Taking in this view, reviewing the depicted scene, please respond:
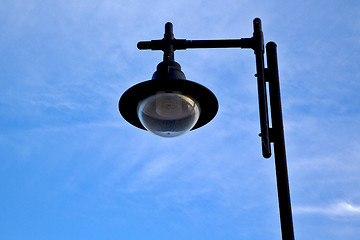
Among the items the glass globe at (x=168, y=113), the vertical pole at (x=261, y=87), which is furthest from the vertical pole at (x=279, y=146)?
the glass globe at (x=168, y=113)

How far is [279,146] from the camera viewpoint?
3.39 metres

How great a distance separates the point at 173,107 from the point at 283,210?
133 centimetres

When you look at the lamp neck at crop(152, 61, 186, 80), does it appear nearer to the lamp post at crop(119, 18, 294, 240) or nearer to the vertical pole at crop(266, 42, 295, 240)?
the lamp post at crop(119, 18, 294, 240)

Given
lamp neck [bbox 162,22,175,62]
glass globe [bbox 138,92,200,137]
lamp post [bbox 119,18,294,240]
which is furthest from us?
lamp neck [bbox 162,22,175,62]

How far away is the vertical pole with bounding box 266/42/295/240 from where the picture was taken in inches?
123

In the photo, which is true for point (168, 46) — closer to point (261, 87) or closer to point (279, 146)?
point (261, 87)

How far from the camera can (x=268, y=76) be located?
3.68 metres

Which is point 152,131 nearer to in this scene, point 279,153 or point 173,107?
point 173,107

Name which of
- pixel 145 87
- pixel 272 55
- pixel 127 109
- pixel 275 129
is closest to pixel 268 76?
pixel 272 55

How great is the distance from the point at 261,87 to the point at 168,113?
0.89 meters

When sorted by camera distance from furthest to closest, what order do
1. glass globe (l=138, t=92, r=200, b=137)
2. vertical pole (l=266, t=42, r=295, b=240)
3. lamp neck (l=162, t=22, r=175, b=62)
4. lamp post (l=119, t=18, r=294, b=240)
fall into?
lamp neck (l=162, t=22, r=175, b=62)
glass globe (l=138, t=92, r=200, b=137)
lamp post (l=119, t=18, r=294, b=240)
vertical pole (l=266, t=42, r=295, b=240)

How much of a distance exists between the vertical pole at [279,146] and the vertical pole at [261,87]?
0.12m

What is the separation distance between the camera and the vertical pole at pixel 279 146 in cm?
313

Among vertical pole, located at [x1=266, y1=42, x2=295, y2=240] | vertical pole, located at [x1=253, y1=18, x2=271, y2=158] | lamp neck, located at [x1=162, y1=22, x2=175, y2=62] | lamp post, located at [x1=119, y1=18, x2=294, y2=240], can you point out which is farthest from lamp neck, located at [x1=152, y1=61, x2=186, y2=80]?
vertical pole, located at [x1=266, y1=42, x2=295, y2=240]
